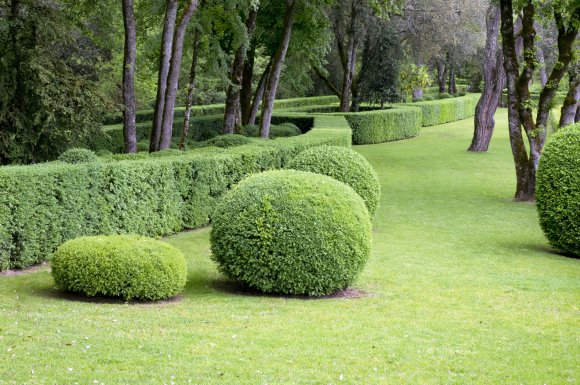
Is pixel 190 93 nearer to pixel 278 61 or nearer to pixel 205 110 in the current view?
pixel 278 61

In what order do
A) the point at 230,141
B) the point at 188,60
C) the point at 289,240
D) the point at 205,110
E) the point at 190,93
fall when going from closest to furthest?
the point at 289,240, the point at 230,141, the point at 190,93, the point at 188,60, the point at 205,110

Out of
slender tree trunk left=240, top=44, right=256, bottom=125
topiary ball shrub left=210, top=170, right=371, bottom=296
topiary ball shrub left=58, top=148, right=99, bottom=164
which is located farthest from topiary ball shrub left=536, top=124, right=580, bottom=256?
slender tree trunk left=240, top=44, right=256, bottom=125

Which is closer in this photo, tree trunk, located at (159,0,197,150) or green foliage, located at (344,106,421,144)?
tree trunk, located at (159,0,197,150)

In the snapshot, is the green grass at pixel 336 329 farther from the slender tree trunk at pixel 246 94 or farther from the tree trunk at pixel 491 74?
the slender tree trunk at pixel 246 94

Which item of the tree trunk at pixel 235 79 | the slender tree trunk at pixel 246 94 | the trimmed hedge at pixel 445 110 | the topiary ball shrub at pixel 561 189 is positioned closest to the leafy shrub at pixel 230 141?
the tree trunk at pixel 235 79

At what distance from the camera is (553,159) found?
13797mm

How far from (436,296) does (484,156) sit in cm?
2071

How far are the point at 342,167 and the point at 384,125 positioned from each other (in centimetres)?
2186

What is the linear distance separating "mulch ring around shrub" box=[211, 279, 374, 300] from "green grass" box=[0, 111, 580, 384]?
0.41ft

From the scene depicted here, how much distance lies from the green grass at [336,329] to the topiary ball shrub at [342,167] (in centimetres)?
122

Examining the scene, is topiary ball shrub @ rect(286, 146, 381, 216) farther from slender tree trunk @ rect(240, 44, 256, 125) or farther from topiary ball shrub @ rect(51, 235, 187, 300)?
slender tree trunk @ rect(240, 44, 256, 125)

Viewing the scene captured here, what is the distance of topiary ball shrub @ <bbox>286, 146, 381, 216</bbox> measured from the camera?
14.3 meters

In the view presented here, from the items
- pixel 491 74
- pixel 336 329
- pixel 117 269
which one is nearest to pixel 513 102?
pixel 491 74

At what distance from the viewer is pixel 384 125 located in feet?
118
